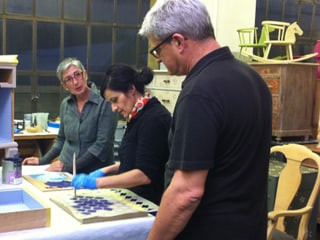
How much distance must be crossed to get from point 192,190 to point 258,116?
0.28 meters

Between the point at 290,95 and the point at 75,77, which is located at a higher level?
the point at 75,77

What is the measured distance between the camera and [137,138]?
1.74 m

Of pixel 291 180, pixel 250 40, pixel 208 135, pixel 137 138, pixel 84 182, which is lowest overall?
pixel 291 180

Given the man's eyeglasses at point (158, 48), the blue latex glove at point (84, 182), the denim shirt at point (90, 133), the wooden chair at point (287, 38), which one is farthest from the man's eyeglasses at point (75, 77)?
the wooden chair at point (287, 38)

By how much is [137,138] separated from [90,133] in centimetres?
82

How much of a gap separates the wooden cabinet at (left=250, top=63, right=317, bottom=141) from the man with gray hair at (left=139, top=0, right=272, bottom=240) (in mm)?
2033

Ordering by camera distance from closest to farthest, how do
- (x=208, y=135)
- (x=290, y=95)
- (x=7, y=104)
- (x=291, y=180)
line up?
1. (x=208, y=135)
2. (x=7, y=104)
3. (x=291, y=180)
4. (x=290, y=95)

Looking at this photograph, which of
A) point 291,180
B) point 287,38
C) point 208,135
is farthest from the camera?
point 287,38

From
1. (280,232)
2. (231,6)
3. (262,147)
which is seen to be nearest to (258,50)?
(231,6)

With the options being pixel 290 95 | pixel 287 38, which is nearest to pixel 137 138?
pixel 290 95

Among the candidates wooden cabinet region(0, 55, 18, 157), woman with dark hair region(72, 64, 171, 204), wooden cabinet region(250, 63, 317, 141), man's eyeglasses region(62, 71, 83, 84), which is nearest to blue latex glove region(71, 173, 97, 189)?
woman with dark hair region(72, 64, 171, 204)

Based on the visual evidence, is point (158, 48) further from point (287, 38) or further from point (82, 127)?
point (287, 38)

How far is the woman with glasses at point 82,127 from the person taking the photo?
8.00 ft

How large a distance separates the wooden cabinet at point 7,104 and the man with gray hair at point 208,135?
0.93 metres
